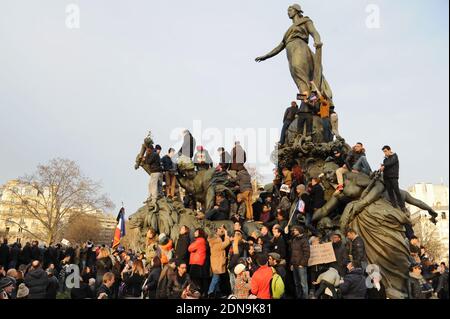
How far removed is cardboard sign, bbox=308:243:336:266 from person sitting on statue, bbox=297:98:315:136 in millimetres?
4759

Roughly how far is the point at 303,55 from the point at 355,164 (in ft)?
16.3

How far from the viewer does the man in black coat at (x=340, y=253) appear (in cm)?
936

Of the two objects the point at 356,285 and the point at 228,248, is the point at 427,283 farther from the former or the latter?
the point at 228,248

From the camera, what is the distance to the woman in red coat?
997 centimetres

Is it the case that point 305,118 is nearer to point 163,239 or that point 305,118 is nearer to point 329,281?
point 163,239

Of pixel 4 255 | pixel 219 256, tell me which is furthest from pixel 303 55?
pixel 4 255

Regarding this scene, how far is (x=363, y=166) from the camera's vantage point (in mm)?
11352

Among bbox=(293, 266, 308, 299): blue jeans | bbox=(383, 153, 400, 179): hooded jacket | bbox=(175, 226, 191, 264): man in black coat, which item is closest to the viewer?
bbox=(293, 266, 308, 299): blue jeans

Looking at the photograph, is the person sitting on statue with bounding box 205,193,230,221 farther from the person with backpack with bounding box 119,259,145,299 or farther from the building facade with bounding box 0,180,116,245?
the building facade with bounding box 0,180,116,245

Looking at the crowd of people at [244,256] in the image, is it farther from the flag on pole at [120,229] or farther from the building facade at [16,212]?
the building facade at [16,212]

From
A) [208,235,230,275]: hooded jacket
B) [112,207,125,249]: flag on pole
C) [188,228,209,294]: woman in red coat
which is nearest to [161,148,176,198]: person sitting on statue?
[112,207,125,249]: flag on pole

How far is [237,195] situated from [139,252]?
3.13 metres

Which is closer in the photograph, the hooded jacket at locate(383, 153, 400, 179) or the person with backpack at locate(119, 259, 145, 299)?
the hooded jacket at locate(383, 153, 400, 179)
